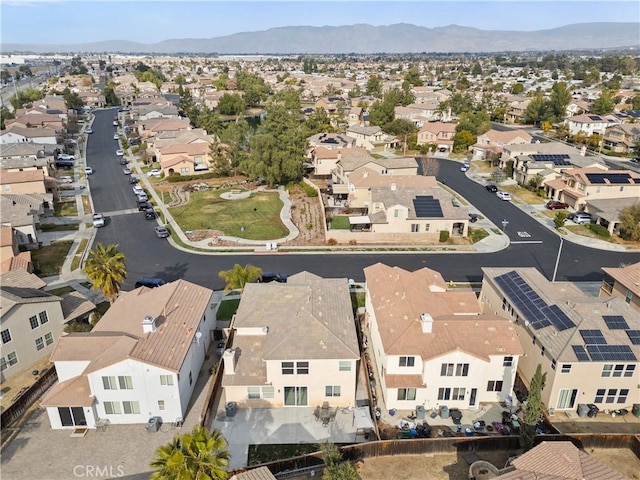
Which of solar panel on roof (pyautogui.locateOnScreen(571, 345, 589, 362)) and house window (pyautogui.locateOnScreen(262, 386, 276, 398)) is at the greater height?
solar panel on roof (pyautogui.locateOnScreen(571, 345, 589, 362))

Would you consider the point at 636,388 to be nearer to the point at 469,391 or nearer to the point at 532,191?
the point at 469,391

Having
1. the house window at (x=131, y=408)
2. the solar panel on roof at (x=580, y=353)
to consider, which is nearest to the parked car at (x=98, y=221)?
the house window at (x=131, y=408)

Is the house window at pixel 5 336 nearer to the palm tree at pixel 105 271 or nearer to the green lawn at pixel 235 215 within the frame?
the palm tree at pixel 105 271

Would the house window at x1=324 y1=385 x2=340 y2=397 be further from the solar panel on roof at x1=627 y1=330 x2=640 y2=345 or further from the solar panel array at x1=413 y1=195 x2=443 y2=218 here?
the solar panel array at x1=413 y1=195 x2=443 y2=218

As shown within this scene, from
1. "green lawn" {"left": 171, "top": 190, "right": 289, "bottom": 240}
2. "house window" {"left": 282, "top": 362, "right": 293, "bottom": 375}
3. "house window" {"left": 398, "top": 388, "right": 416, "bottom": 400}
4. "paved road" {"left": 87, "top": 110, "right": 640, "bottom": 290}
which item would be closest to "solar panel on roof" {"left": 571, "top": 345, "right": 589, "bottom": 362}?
"house window" {"left": 398, "top": 388, "right": 416, "bottom": 400}

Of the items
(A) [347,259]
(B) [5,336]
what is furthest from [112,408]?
(A) [347,259]

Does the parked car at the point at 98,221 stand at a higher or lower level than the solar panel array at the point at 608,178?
lower
